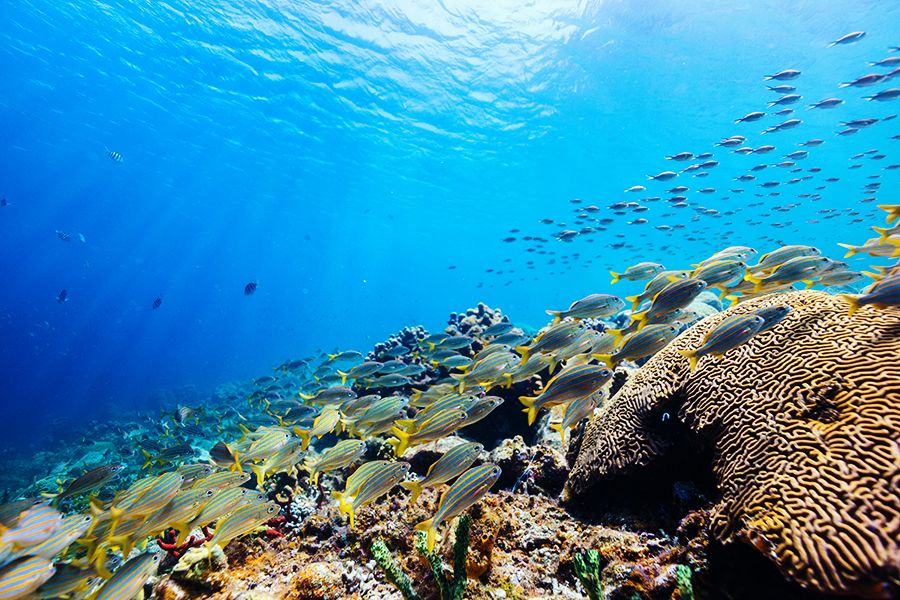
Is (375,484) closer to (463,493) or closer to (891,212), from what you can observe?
(463,493)

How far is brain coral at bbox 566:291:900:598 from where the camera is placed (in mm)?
2021

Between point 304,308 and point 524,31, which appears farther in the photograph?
point 304,308

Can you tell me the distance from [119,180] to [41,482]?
50826 mm

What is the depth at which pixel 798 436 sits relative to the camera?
2.62m

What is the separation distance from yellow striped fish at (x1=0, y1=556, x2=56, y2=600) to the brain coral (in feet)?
14.3

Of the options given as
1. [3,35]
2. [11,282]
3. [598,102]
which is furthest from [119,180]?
[11,282]

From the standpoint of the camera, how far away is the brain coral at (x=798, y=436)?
6.63ft

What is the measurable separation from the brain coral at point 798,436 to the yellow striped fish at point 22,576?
437 centimetres

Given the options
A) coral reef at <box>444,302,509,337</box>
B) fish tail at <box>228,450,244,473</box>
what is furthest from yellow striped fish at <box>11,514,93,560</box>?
coral reef at <box>444,302,509,337</box>

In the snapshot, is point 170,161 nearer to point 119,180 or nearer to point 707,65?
point 119,180

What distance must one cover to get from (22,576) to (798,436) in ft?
17.5

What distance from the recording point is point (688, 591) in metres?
2.36

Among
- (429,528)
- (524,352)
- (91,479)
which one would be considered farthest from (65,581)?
(524,352)

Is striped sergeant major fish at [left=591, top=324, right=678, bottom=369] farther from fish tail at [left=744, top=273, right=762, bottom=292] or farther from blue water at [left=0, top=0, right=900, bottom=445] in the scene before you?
blue water at [left=0, top=0, right=900, bottom=445]
